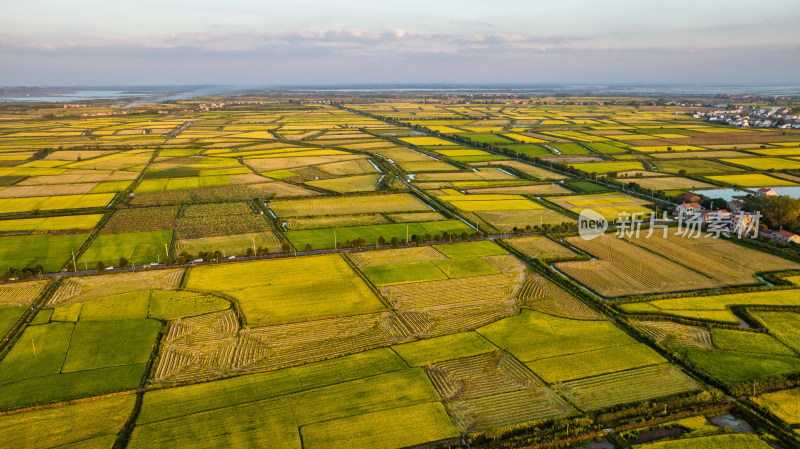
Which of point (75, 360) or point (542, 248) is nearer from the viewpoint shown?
point (75, 360)

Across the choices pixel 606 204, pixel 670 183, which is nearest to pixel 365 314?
pixel 606 204

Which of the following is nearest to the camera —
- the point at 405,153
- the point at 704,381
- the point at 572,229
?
the point at 704,381

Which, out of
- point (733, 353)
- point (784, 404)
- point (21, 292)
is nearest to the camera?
point (784, 404)

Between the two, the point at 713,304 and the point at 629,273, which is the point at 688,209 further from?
the point at 713,304

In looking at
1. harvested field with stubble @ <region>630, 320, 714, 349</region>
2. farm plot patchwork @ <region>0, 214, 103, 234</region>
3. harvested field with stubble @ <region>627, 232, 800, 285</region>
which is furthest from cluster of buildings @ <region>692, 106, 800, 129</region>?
farm plot patchwork @ <region>0, 214, 103, 234</region>

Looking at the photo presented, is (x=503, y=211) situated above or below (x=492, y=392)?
above

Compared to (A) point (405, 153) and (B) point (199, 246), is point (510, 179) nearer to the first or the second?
(A) point (405, 153)

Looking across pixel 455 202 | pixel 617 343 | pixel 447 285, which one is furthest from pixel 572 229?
pixel 617 343

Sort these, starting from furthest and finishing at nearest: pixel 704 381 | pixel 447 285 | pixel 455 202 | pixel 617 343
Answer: pixel 455 202 → pixel 447 285 → pixel 617 343 → pixel 704 381

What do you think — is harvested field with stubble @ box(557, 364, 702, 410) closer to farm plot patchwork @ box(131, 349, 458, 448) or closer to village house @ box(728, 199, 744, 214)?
farm plot patchwork @ box(131, 349, 458, 448)
